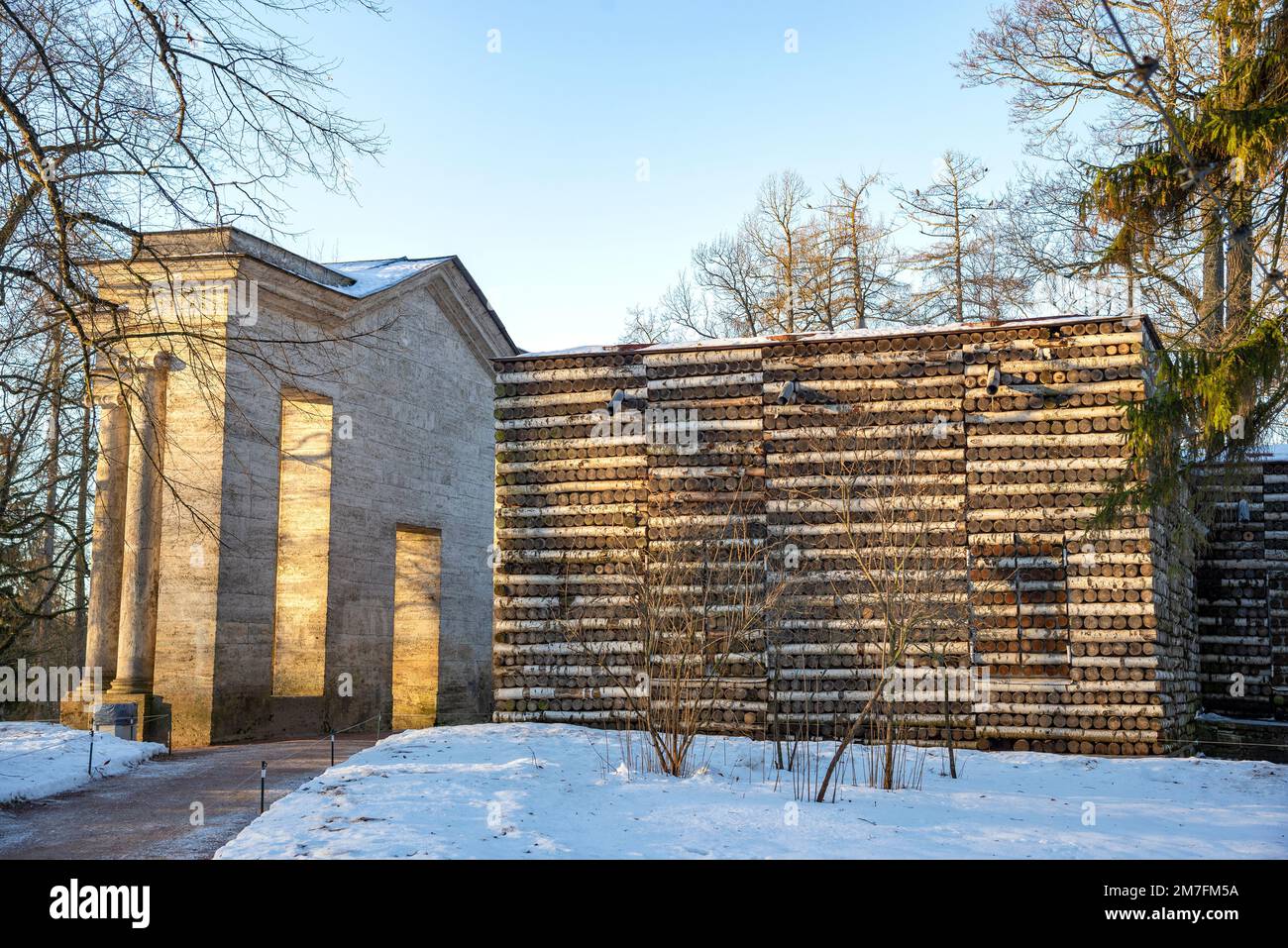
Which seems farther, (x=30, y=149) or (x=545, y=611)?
(x=545, y=611)

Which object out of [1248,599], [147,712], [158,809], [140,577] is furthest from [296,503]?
[1248,599]

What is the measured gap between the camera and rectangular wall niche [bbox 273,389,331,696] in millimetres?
21641

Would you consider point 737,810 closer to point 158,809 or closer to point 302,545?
point 158,809

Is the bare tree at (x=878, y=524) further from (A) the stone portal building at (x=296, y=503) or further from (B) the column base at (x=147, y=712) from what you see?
(B) the column base at (x=147, y=712)

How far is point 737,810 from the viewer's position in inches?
395

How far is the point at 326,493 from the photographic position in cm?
2202

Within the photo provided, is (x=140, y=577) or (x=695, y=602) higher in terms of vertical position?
(x=140, y=577)

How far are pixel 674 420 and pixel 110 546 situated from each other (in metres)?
10.3

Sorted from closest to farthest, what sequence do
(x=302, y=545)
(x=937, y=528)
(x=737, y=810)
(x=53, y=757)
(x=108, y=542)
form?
(x=737, y=810) → (x=53, y=757) → (x=937, y=528) → (x=108, y=542) → (x=302, y=545)

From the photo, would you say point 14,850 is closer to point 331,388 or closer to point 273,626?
point 273,626

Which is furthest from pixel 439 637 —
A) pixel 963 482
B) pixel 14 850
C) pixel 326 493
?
pixel 14 850

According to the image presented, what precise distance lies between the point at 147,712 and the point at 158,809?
6669 millimetres

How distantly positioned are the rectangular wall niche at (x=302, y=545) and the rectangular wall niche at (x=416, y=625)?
3.56m

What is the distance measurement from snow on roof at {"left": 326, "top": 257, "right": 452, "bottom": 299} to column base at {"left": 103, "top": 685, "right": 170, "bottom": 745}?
8804 mm
